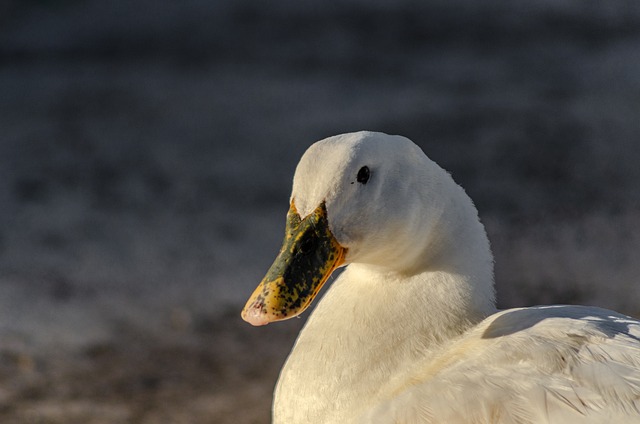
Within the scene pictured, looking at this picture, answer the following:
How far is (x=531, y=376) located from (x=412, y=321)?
1.09ft

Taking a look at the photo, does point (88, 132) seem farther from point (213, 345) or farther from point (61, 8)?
point (213, 345)

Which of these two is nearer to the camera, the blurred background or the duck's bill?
the duck's bill

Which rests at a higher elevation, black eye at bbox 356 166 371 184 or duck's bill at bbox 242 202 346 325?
black eye at bbox 356 166 371 184

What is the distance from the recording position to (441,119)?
6.33 metres

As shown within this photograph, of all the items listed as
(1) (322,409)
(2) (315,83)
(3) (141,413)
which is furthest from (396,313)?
(2) (315,83)

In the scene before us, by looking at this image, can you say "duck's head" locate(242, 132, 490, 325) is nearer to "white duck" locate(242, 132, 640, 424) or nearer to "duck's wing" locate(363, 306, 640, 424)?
"white duck" locate(242, 132, 640, 424)

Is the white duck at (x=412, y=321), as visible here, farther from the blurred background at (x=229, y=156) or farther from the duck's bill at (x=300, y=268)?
the blurred background at (x=229, y=156)

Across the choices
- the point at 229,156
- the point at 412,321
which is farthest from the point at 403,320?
the point at 229,156

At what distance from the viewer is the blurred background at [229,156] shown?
426 centimetres

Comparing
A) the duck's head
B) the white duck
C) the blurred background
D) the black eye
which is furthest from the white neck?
the blurred background

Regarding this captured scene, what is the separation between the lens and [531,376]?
2072 millimetres

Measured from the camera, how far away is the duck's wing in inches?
78.2

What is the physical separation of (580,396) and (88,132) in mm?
4878

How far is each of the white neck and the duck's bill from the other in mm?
248
